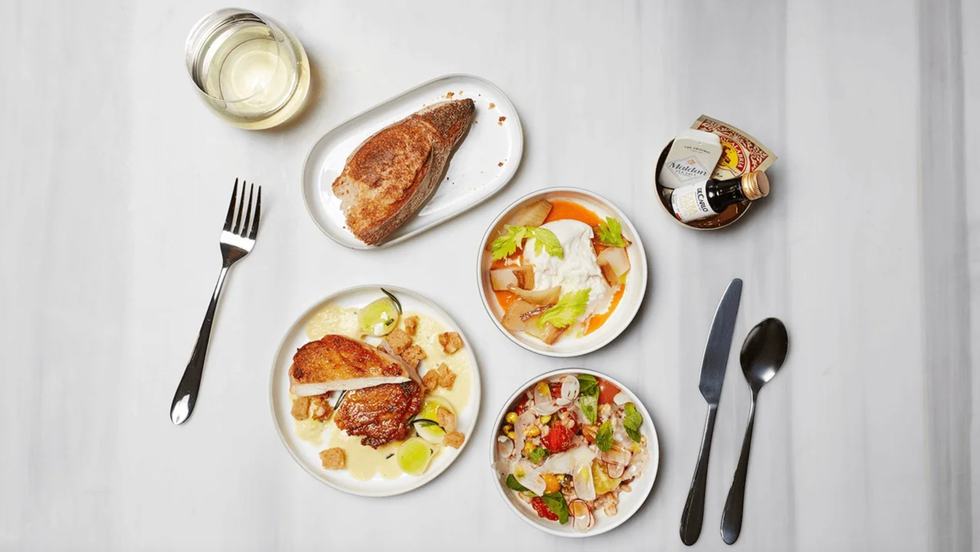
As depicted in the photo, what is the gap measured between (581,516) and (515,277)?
749mm

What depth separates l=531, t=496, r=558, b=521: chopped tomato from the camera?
1846mm

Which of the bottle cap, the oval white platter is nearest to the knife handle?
the bottle cap

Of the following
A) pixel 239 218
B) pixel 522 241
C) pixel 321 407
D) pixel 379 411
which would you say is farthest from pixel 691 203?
pixel 239 218

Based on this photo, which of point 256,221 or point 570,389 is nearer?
point 570,389

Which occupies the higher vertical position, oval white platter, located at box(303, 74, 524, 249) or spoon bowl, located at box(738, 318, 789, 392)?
oval white platter, located at box(303, 74, 524, 249)

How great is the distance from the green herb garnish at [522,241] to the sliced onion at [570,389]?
38cm

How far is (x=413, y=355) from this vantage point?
6.18ft

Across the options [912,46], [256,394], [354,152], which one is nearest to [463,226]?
[354,152]

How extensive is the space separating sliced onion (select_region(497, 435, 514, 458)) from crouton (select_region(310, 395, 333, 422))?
0.53m

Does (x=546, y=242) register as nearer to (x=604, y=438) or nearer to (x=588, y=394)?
(x=588, y=394)

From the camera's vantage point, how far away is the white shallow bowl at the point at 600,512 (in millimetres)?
1804

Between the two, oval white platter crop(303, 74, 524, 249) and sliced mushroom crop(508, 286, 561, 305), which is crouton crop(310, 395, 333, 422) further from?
sliced mushroom crop(508, 286, 561, 305)

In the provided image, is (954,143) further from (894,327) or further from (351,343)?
(351,343)

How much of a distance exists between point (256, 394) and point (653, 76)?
1665 mm
